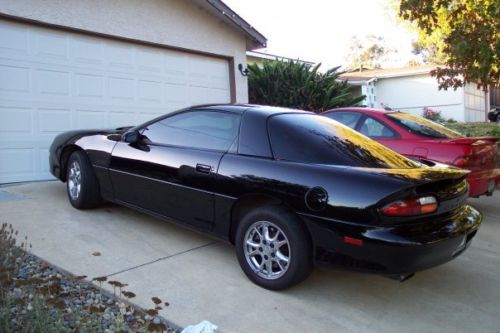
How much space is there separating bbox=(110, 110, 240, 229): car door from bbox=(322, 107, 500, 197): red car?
246 centimetres

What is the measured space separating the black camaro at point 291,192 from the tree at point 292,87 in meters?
8.07

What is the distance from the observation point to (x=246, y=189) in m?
3.86

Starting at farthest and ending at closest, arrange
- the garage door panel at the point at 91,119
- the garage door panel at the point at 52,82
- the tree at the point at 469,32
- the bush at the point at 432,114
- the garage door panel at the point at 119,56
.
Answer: the bush at the point at 432,114 < the garage door panel at the point at 119,56 < the garage door panel at the point at 91,119 < the tree at the point at 469,32 < the garage door panel at the point at 52,82

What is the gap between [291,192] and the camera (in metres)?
3.58

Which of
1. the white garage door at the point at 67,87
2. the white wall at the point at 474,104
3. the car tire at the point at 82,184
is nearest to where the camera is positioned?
the car tire at the point at 82,184

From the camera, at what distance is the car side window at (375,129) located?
21.0ft

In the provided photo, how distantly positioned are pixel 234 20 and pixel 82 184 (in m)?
6.25

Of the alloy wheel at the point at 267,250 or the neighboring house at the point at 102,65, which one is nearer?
the alloy wheel at the point at 267,250

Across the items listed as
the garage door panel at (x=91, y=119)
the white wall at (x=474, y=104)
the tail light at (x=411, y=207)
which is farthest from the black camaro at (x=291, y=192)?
the white wall at (x=474, y=104)

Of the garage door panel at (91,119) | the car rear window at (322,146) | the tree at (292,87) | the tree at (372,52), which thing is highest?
the tree at (372,52)

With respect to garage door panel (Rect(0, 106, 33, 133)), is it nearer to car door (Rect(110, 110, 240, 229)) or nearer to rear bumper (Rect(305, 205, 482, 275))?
car door (Rect(110, 110, 240, 229))

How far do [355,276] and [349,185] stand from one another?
119 cm

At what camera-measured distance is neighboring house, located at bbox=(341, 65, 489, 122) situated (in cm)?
2520

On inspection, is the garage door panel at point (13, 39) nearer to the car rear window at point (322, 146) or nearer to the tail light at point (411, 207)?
the car rear window at point (322, 146)
